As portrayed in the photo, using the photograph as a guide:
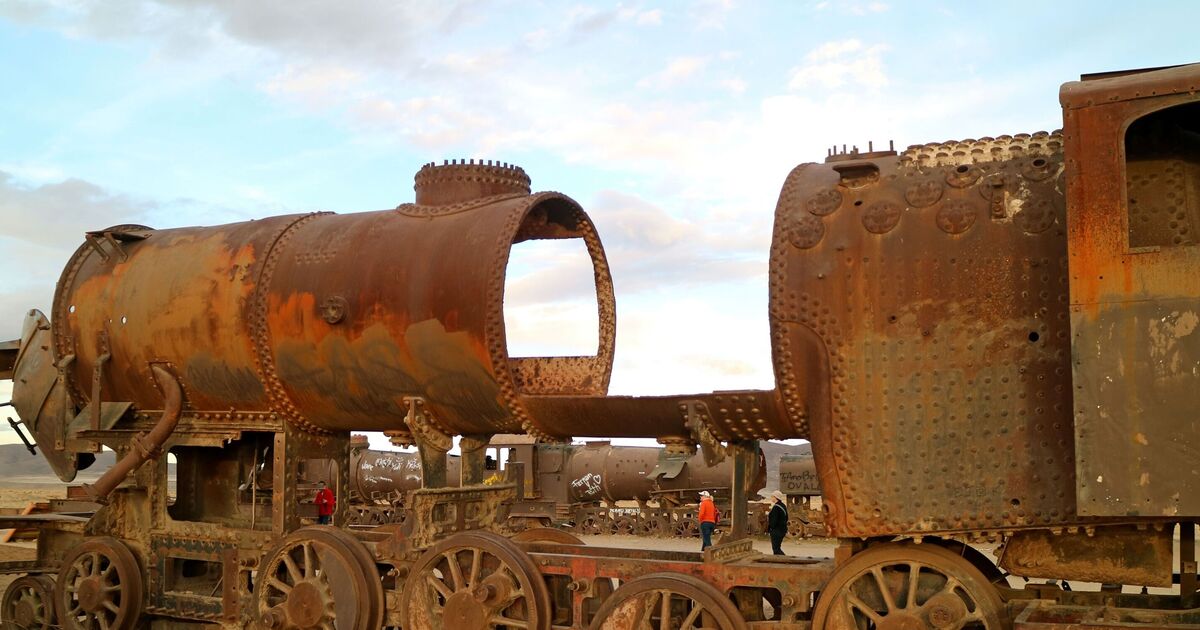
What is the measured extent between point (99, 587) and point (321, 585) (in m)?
2.75

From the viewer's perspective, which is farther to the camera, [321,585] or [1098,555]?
[321,585]

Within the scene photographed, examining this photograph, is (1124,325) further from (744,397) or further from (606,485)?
(606,485)

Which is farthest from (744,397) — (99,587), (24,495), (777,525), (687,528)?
(24,495)

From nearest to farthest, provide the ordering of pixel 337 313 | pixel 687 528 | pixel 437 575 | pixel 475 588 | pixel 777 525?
pixel 475 588, pixel 437 575, pixel 337 313, pixel 777 525, pixel 687 528

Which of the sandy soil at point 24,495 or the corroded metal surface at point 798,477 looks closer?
the corroded metal surface at point 798,477

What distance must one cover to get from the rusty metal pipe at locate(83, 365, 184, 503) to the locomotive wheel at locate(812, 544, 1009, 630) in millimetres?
6176

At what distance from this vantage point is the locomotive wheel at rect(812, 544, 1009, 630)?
6.02 m

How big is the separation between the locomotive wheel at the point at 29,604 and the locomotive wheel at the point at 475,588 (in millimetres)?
4584

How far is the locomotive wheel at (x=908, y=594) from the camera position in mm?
6020

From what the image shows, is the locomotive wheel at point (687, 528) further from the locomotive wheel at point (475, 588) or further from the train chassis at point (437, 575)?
the locomotive wheel at point (475, 588)

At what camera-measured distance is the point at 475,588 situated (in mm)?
7516

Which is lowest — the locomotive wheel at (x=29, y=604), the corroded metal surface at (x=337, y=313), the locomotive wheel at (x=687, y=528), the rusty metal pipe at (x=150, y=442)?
the locomotive wheel at (x=687, y=528)

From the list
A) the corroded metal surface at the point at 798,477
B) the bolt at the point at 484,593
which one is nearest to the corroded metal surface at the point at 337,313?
the bolt at the point at 484,593

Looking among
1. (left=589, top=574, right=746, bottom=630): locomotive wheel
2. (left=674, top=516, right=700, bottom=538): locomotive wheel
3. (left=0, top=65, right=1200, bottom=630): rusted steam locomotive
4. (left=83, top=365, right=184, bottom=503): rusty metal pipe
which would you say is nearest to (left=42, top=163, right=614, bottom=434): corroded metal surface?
(left=0, top=65, right=1200, bottom=630): rusted steam locomotive
